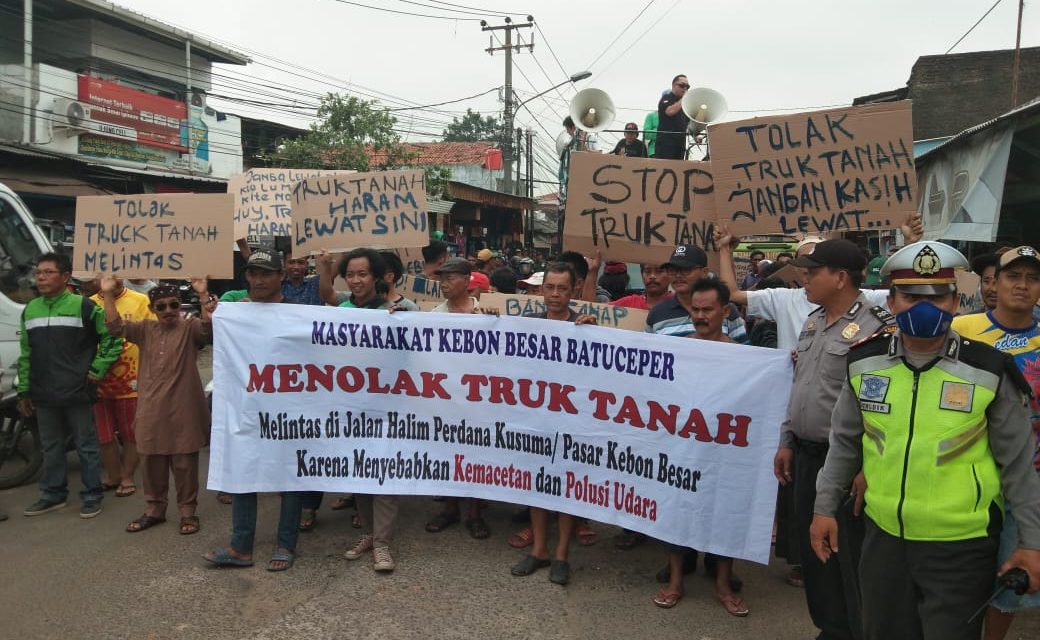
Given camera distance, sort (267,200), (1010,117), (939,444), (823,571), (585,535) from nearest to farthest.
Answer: (939,444), (823,571), (585,535), (1010,117), (267,200)

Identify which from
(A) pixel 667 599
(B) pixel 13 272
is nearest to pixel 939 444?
(A) pixel 667 599

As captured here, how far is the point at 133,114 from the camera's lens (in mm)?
19031

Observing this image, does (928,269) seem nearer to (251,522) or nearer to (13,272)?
(251,522)

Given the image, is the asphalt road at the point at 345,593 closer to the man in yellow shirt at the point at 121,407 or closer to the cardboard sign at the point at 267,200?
the man in yellow shirt at the point at 121,407

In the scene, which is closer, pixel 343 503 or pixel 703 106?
pixel 343 503

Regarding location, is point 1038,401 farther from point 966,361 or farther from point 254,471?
point 254,471

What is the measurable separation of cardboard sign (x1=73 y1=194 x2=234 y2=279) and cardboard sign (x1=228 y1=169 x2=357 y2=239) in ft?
9.15

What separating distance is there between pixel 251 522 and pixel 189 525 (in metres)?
0.75

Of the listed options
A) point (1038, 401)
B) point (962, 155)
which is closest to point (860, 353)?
point (1038, 401)

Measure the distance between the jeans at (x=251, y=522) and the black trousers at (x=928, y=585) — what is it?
10.5 feet

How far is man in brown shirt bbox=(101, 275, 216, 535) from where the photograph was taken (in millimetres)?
4953

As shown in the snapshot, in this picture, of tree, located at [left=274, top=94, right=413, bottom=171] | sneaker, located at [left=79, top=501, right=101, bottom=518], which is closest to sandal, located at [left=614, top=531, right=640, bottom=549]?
sneaker, located at [left=79, top=501, right=101, bottom=518]

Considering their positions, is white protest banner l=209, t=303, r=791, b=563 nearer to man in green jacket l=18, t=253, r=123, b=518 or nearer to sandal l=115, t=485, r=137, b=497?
man in green jacket l=18, t=253, r=123, b=518

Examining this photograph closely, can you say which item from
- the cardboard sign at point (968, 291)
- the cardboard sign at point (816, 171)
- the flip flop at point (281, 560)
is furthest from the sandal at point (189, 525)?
the cardboard sign at point (968, 291)
